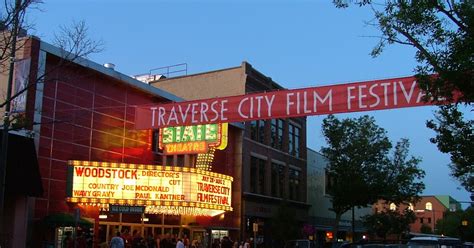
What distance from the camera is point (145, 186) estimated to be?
2770cm

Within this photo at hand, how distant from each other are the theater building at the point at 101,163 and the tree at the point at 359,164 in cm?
1709

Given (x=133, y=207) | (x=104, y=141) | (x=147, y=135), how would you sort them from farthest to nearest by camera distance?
(x=147, y=135) < (x=104, y=141) < (x=133, y=207)

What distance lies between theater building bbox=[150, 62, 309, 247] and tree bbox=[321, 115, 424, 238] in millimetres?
3618

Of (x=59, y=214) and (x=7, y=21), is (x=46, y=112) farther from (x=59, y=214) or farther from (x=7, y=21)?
(x=7, y=21)

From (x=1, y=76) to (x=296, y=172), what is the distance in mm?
30871

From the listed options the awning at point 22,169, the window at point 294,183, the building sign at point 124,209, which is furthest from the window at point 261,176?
the awning at point 22,169

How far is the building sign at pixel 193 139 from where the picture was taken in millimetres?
29031

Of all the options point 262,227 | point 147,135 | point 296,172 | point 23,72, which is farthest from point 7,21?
point 296,172

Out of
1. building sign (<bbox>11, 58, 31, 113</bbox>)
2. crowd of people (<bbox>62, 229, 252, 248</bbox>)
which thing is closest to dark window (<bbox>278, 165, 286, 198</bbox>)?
crowd of people (<bbox>62, 229, 252, 248</bbox>)

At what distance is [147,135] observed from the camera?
31.2m

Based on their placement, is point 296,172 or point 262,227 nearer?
point 262,227

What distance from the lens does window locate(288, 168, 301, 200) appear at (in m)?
49.8

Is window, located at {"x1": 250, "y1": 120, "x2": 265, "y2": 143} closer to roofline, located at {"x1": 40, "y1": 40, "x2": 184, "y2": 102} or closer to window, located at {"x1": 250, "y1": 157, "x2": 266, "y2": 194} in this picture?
window, located at {"x1": 250, "y1": 157, "x2": 266, "y2": 194}

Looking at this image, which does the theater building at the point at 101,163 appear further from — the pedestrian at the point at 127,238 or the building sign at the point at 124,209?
the pedestrian at the point at 127,238
